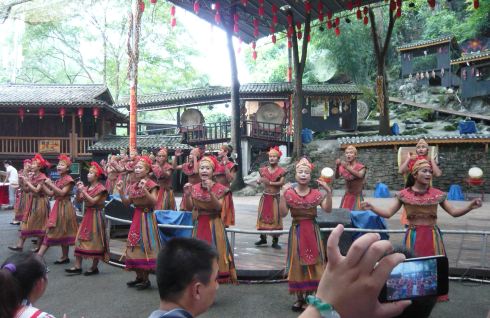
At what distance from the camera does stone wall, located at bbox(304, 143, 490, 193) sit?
19859 mm

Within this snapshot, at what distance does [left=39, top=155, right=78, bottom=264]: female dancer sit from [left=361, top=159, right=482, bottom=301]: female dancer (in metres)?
5.28

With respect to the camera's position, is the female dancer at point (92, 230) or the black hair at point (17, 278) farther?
the female dancer at point (92, 230)

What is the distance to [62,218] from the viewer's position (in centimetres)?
759

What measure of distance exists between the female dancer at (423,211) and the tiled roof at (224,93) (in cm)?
2060

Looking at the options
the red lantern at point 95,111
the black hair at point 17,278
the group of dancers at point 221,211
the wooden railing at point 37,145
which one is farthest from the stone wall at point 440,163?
the black hair at point 17,278

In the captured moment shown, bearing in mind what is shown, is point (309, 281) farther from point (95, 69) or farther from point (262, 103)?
point (95, 69)

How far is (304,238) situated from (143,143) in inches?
767

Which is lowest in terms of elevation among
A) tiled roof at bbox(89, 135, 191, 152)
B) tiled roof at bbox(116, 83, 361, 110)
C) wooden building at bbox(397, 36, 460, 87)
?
tiled roof at bbox(89, 135, 191, 152)

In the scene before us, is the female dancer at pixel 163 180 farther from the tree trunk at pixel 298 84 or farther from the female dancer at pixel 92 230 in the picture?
the tree trunk at pixel 298 84

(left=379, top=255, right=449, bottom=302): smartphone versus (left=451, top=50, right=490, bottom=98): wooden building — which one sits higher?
→ (left=451, top=50, right=490, bottom=98): wooden building

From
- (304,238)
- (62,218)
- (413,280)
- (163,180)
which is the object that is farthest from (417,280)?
(163,180)

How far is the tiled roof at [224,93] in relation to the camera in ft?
83.7

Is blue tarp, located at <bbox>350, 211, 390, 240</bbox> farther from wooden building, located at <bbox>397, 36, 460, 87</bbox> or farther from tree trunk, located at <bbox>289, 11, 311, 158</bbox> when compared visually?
wooden building, located at <bbox>397, 36, 460, 87</bbox>

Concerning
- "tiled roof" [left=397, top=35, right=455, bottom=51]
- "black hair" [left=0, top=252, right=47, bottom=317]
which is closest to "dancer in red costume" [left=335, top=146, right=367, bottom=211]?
"black hair" [left=0, top=252, right=47, bottom=317]
